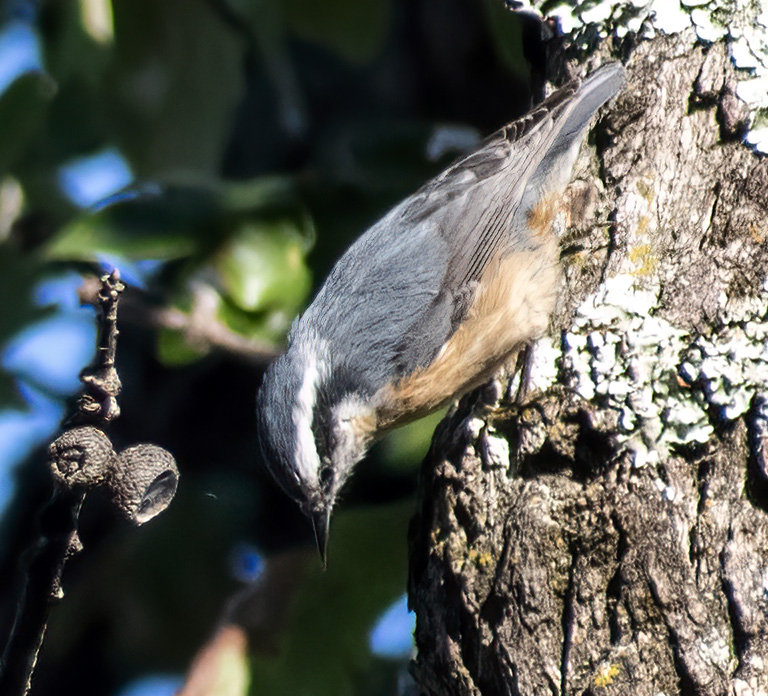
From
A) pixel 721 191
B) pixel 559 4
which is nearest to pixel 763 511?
pixel 721 191

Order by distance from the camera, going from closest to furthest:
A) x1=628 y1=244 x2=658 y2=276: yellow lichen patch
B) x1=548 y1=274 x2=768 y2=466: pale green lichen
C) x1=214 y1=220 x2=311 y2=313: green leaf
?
x1=548 y1=274 x2=768 y2=466: pale green lichen → x1=628 y1=244 x2=658 y2=276: yellow lichen patch → x1=214 y1=220 x2=311 y2=313: green leaf

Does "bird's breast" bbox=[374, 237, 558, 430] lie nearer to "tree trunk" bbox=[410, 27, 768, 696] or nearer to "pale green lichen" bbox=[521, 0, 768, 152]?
"tree trunk" bbox=[410, 27, 768, 696]

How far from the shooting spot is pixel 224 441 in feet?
7.85

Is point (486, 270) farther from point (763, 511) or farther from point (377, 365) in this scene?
point (763, 511)

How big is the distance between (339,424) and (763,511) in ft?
2.89

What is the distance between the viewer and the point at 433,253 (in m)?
2.21

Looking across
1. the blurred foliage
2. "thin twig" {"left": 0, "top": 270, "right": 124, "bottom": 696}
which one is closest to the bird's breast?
the blurred foliage

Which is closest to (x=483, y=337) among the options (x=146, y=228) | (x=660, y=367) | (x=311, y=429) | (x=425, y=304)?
(x=425, y=304)

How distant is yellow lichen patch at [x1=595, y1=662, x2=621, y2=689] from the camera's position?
1522mm

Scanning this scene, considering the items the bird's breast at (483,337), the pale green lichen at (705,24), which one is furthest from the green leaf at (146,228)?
the pale green lichen at (705,24)

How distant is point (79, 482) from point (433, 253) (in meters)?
1.28

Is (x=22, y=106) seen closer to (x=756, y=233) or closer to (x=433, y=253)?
(x=433, y=253)

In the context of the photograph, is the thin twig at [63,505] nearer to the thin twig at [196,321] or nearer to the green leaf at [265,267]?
the thin twig at [196,321]

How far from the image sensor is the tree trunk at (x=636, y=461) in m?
1.54
